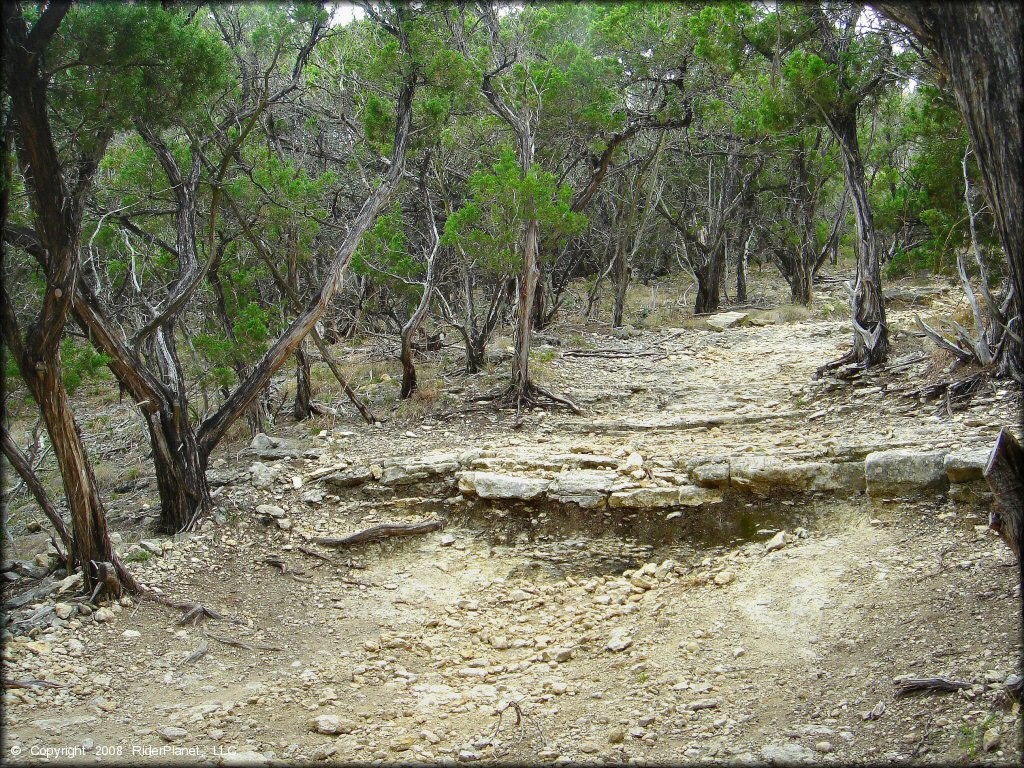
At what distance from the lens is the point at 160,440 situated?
6727 mm

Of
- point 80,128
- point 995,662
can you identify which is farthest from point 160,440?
point 995,662

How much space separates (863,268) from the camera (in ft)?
30.8

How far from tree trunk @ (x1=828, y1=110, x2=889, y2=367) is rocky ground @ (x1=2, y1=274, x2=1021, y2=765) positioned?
18.5 inches

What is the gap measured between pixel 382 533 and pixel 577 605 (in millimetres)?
2139

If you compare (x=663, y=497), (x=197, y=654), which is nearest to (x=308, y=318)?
(x=197, y=654)

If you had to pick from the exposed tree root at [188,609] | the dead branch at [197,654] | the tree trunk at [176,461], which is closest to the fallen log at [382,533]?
the tree trunk at [176,461]

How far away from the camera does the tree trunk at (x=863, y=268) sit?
9.17 meters

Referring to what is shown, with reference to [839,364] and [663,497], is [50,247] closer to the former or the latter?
[663,497]

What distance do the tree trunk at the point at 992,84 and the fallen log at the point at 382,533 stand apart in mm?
5404

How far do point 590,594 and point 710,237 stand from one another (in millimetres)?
12409

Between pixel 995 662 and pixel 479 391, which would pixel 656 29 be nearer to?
pixel 479 391

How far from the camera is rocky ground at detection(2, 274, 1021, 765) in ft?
13.0

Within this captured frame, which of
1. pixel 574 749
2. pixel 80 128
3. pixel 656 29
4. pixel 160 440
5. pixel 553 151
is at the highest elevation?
pixel 656 29

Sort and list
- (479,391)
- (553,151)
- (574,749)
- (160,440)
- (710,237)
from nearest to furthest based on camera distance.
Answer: (574,749)
(160,440)
(479,391)
(553,151)
(710,237)
